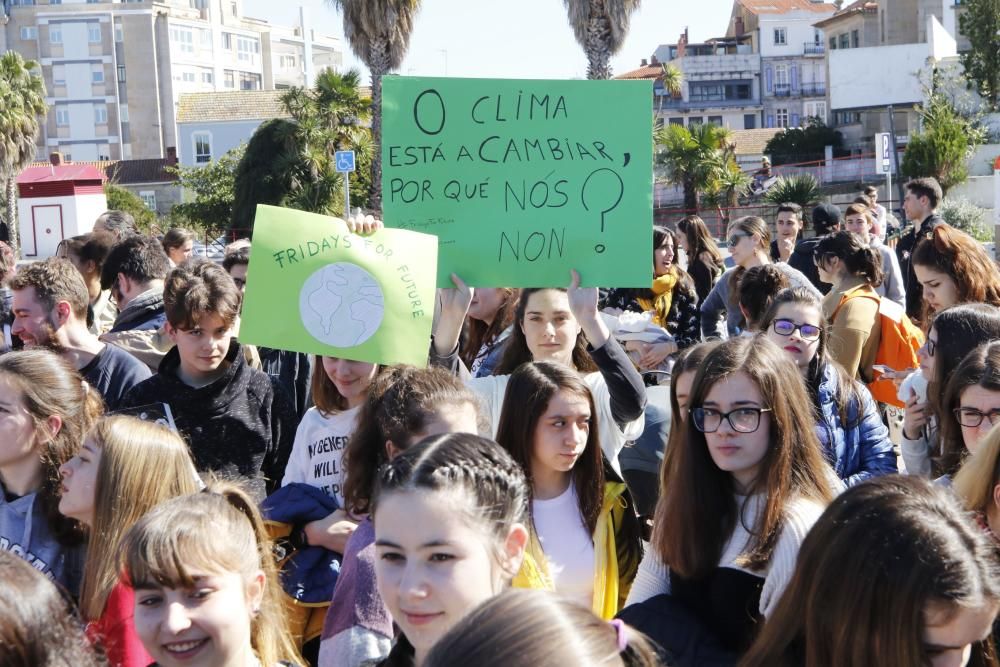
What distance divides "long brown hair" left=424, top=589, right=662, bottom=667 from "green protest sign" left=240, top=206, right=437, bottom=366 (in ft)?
7.87

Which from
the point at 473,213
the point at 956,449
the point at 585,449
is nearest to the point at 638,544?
the point at 585,449

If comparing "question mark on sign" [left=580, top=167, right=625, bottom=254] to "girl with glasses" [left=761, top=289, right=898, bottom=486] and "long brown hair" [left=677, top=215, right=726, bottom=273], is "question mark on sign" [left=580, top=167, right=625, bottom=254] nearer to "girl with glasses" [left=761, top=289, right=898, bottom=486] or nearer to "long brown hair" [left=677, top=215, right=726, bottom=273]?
"girl with glasses" [left=761, top=289, right=898, bottom=486]

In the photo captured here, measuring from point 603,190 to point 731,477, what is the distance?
145cm

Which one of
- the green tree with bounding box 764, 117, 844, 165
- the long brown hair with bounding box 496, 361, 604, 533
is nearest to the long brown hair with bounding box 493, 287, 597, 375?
the long brown hair with bounding box 496, 361, 604, 533

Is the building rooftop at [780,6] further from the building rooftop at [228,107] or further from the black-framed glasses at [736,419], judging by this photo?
the black-framed glasses at [736,419]

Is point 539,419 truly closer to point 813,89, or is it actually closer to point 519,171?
point 519,171

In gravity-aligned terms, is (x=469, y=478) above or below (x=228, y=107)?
below

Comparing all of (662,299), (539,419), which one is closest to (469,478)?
(539,419)

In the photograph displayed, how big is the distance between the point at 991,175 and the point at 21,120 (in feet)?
104

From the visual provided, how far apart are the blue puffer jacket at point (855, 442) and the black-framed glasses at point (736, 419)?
110cm

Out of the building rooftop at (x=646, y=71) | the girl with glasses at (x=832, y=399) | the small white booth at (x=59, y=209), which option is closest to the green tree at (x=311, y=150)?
the small white booth at (x=59, y=209)

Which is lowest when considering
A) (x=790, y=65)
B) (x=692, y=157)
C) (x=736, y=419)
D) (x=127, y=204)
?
(x=736, y=419)

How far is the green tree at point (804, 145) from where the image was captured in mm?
57250

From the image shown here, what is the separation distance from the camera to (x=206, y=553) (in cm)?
272
